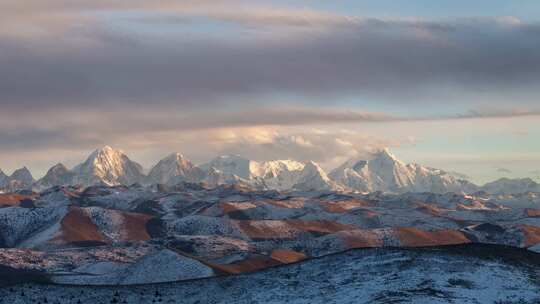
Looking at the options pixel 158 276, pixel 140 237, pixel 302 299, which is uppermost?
pixel 302 299

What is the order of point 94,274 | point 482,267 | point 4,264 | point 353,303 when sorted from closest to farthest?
1. point 353,303
2. point 482,267
3. point 94,274
4. point 4,264

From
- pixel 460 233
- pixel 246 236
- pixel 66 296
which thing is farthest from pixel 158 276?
pixel 460 233

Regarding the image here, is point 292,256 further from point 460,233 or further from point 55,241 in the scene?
point 460,233

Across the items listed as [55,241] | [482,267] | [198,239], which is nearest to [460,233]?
[198,239]

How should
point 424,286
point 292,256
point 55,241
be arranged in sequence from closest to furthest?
1. point 424,286
2. point 292,256
3. point 55,241

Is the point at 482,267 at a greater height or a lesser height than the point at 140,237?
greater

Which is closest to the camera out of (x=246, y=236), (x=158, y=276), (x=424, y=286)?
(x=424, y=286)

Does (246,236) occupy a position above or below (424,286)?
below

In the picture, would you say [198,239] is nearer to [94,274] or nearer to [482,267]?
[94,274]

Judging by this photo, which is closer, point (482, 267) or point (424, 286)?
point (424, 286)
